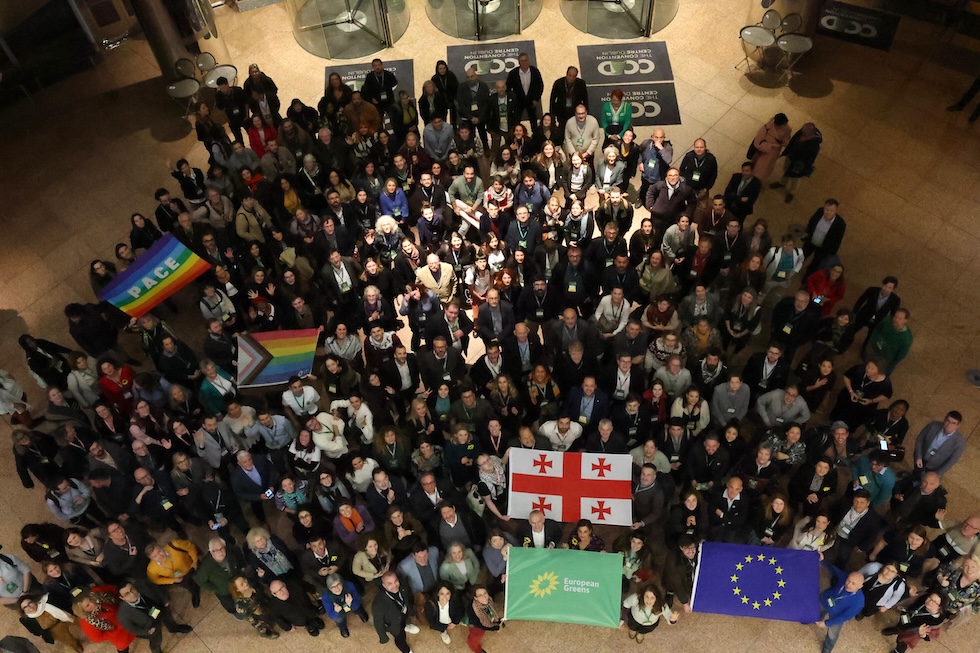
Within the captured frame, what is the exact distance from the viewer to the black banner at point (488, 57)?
50.1ft

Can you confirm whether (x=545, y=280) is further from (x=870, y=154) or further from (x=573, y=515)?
(x=870, y=154)

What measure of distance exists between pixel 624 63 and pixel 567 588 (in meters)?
10.2

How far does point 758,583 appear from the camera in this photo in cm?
826

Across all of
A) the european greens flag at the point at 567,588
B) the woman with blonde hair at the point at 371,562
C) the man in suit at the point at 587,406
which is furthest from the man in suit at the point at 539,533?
the woman with blonde hair at the point at 371,562

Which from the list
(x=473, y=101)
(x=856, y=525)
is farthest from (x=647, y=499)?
(x=473, y=101)

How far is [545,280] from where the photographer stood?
10281 millimetres

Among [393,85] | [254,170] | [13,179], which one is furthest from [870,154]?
[13,179]

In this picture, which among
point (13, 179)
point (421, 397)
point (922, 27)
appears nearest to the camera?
point (421, 397)

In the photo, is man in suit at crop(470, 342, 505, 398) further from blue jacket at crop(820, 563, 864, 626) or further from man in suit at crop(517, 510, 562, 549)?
blue jacket at crop(820, 563, 864, 626)

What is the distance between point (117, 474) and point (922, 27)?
1536cm

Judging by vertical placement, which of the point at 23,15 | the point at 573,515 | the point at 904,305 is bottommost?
the point at 904,305

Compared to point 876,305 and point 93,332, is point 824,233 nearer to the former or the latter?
point 876,305

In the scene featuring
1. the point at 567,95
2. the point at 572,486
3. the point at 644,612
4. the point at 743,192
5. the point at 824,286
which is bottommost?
the point at 644,612

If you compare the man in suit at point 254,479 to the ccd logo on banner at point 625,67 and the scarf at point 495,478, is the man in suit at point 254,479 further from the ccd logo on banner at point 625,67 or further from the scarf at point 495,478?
the ccd logo on banner at point 625,67
